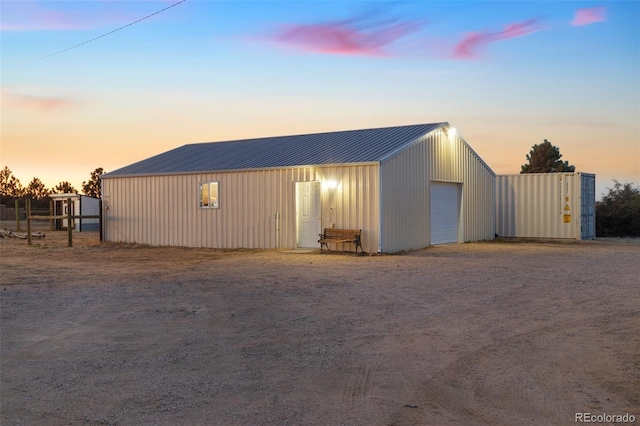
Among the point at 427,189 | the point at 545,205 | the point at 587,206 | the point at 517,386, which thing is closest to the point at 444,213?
the point at 427,189

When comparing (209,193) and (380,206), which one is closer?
(380,206)

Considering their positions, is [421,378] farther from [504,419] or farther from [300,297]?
[300,297]

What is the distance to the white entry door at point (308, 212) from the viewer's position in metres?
19.3

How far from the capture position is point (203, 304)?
31.3 ft

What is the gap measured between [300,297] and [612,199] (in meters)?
24.9

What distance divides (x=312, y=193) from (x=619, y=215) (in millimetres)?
17695

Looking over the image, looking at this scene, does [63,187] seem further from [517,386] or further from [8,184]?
[517,386]

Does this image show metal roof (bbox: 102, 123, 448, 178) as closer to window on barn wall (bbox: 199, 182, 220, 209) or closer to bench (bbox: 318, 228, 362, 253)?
window on barn wall (bbox: 199, 182, 220, 209)

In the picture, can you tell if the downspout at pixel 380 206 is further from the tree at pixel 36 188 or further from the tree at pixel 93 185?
the tree at pixel 36 188

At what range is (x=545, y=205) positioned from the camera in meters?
25.0

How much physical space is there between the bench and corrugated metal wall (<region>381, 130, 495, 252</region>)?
756 millimetres

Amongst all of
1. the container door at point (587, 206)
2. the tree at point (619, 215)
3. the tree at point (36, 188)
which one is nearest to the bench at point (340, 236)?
the container door at point (587, 206)
